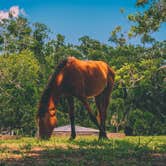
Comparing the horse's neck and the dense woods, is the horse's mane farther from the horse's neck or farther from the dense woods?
the dense woods

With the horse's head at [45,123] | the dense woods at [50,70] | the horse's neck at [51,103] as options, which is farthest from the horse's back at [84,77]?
the dense woods at [50,70]

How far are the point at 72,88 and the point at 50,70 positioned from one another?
43116 millimetres

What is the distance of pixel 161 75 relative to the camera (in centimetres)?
4600

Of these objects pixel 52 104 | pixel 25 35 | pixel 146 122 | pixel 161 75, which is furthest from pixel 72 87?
pixel 25 35

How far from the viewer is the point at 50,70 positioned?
190 feet

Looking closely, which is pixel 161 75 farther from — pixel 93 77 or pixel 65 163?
pixel 65 163

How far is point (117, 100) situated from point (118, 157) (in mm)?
45223

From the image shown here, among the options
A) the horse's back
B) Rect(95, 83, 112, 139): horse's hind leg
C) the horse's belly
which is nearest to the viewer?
the horse's back

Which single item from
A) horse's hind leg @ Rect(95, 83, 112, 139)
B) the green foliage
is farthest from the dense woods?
horse's hind leg @ Rect(95, 83, 112, 139)

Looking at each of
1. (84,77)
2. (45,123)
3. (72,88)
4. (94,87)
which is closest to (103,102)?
(94,87)

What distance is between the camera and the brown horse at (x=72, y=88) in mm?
14102

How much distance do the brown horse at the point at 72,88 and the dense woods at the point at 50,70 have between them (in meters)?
27.6

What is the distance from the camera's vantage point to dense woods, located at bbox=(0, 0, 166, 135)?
5028 cm

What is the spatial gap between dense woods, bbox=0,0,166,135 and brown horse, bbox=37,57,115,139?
2757 centimetres
